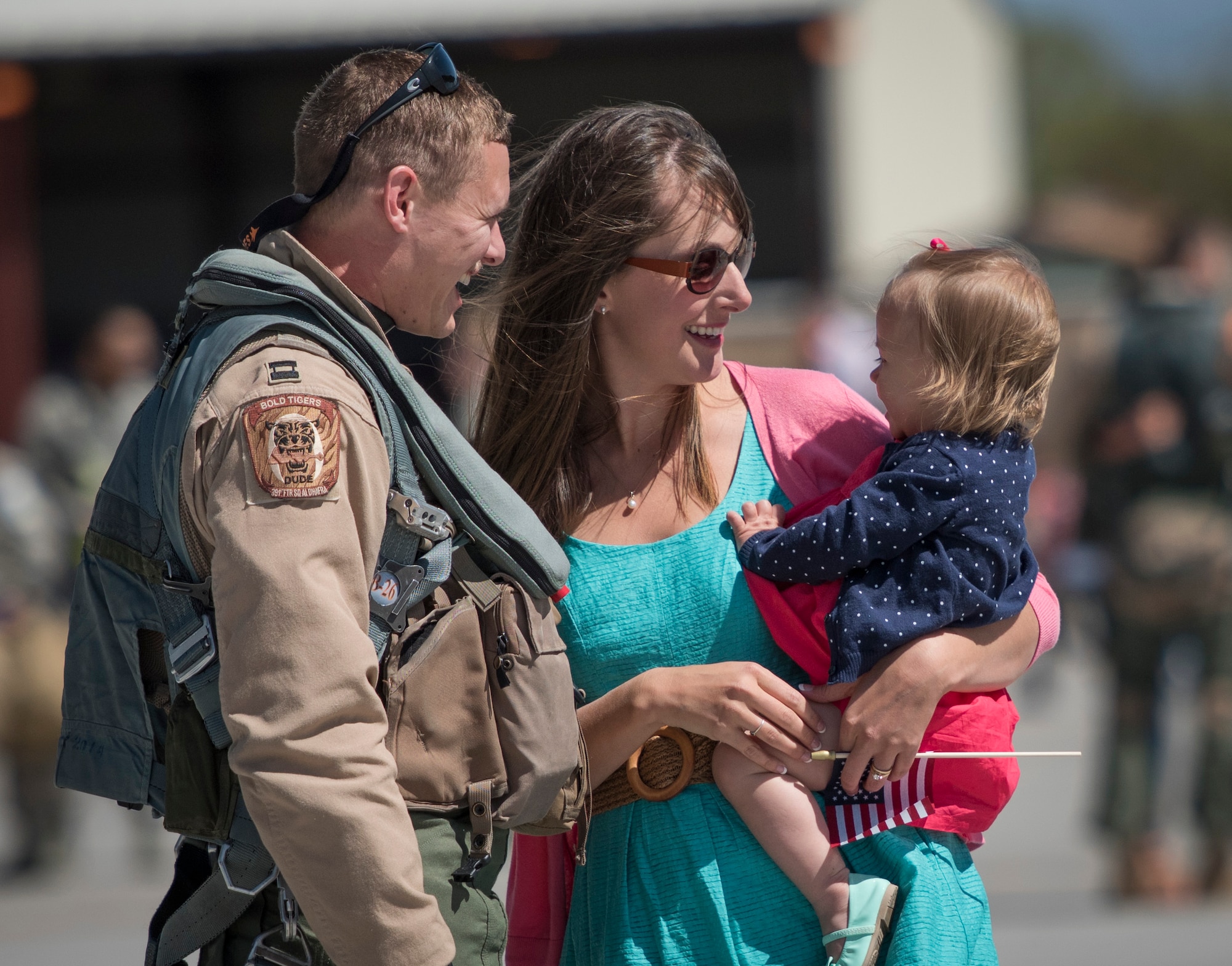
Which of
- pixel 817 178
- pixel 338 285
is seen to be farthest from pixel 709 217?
pixel 817 178

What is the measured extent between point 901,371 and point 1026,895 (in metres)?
4.08

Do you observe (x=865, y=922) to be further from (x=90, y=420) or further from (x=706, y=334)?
(x=90, y=420)

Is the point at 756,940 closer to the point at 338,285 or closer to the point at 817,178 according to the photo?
the point at 338,285

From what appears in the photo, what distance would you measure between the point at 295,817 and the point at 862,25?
44.0 ft

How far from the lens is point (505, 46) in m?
12.6

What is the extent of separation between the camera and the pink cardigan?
2240 mm

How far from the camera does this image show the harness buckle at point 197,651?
1679mm

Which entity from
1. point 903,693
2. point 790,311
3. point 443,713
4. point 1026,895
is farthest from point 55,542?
point 790,311

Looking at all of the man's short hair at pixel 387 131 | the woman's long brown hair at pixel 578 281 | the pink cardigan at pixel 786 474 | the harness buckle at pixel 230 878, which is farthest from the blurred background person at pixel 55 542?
the harness buckle at pixel 230 878

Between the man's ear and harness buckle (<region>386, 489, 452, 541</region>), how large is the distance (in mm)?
373

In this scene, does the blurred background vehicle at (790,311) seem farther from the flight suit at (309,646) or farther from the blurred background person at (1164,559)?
the flight suit at (309,646)

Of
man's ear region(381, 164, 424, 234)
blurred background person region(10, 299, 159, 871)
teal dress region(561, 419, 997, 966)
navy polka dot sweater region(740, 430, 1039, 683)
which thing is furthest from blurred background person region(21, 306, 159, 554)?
navy polka dot sweater region(740, 430, 1039, 683)

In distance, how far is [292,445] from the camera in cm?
160

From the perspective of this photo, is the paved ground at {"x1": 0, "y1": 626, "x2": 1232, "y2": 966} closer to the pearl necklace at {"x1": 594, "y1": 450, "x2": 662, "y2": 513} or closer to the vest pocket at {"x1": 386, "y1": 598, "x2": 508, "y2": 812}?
the pearl necklace at {"x1": 594, "y1": 450, "x2": 662, "y2": 513}
